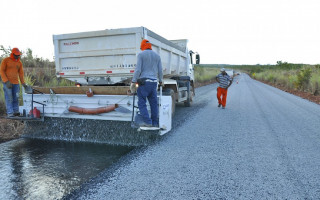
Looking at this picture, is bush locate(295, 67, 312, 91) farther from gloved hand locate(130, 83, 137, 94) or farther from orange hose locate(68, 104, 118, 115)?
orange hose locate(68, 104, 118, 115)

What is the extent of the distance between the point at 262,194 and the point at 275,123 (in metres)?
4.29

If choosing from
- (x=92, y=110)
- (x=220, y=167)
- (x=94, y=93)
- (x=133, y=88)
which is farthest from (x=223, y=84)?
(x=220, y=167)

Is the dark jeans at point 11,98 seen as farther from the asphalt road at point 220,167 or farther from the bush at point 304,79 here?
the bush at point 304,79

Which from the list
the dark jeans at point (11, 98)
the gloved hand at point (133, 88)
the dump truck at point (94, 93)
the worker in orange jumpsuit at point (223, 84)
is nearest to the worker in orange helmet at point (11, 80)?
the dark jeans at point (11, 98)

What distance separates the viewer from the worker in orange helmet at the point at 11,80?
5.64 m

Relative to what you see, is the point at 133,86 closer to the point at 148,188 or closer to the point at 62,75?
the point at 148,188

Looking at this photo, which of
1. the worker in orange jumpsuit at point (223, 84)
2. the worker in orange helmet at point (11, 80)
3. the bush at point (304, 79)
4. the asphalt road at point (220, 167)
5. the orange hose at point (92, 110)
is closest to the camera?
the asphalt road at point (220, 167)

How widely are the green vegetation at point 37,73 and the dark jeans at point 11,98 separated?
4.30 feet

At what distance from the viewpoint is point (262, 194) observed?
2.73m

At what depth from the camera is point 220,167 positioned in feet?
11.5

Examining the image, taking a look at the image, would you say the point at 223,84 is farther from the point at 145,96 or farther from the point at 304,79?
the point at 304,79

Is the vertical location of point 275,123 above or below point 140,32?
below

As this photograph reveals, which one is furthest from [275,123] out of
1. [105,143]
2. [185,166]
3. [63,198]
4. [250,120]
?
[63,198]

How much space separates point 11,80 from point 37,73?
4157 mm
